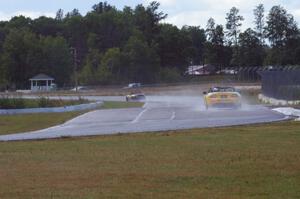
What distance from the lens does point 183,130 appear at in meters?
22.4

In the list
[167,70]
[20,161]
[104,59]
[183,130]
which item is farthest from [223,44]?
[20,161]

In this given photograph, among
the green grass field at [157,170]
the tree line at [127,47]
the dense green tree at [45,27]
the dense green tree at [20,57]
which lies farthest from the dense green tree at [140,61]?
the green grass field at [157,170]

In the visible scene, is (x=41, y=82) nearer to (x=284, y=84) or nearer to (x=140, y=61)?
(x=140, y=61)

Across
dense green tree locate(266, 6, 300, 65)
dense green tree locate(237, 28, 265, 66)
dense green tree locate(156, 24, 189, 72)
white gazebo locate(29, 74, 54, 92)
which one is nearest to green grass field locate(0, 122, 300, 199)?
white gazebo locate(29, 74, 54, 92)

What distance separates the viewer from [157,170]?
10.9 metres

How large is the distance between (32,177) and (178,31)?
142 metres

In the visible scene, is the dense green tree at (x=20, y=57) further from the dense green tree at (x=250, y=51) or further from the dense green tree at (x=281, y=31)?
the dense green tree at (x=281, y=31)

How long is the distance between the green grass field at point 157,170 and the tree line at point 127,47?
3559 inches

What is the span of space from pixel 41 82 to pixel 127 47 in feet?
67.5

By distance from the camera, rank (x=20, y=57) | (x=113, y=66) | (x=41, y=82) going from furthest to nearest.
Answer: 1. (x=113, y=66)
2. (x=20, y=57)
3. (x=41, y=82)

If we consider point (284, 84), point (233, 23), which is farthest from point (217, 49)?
point (284, 84)

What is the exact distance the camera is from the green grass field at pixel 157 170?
889 centimetres

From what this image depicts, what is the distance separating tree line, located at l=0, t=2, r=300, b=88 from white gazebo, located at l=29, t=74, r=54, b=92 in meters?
2.88

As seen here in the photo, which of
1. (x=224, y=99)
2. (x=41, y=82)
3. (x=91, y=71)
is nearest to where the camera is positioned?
(x=224, y=99)
